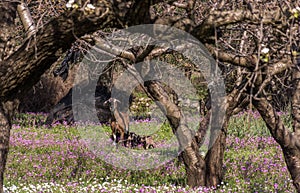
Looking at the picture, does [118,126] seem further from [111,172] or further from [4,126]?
[4,126]

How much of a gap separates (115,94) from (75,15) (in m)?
14.8

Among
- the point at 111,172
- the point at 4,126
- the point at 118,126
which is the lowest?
the point at 118,126

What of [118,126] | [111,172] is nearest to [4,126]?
[111,172]

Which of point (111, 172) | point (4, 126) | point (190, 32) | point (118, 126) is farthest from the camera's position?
point (118, 126)

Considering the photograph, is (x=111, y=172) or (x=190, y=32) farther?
(x=111, y=172)

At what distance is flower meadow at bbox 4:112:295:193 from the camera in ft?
27.4

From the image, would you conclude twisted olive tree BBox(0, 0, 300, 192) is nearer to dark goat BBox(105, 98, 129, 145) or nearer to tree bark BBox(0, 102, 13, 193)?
tree bark BBox(0, 102, 13, 193)

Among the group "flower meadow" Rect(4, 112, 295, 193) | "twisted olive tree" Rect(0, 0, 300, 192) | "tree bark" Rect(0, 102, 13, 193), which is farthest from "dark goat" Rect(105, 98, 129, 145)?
"tree bark" Rect(0, 102, 13, 193)

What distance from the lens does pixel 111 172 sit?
9.65 meters

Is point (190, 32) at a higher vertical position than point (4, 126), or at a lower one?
higher

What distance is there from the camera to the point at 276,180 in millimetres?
9281

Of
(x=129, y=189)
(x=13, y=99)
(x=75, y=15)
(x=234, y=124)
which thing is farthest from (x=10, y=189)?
(x=234, y=124)

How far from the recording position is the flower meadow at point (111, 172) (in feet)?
27.4

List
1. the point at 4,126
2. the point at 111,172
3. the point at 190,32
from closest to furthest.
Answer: the point at 190,32 → the point at 4,126 → the point at 111,172
